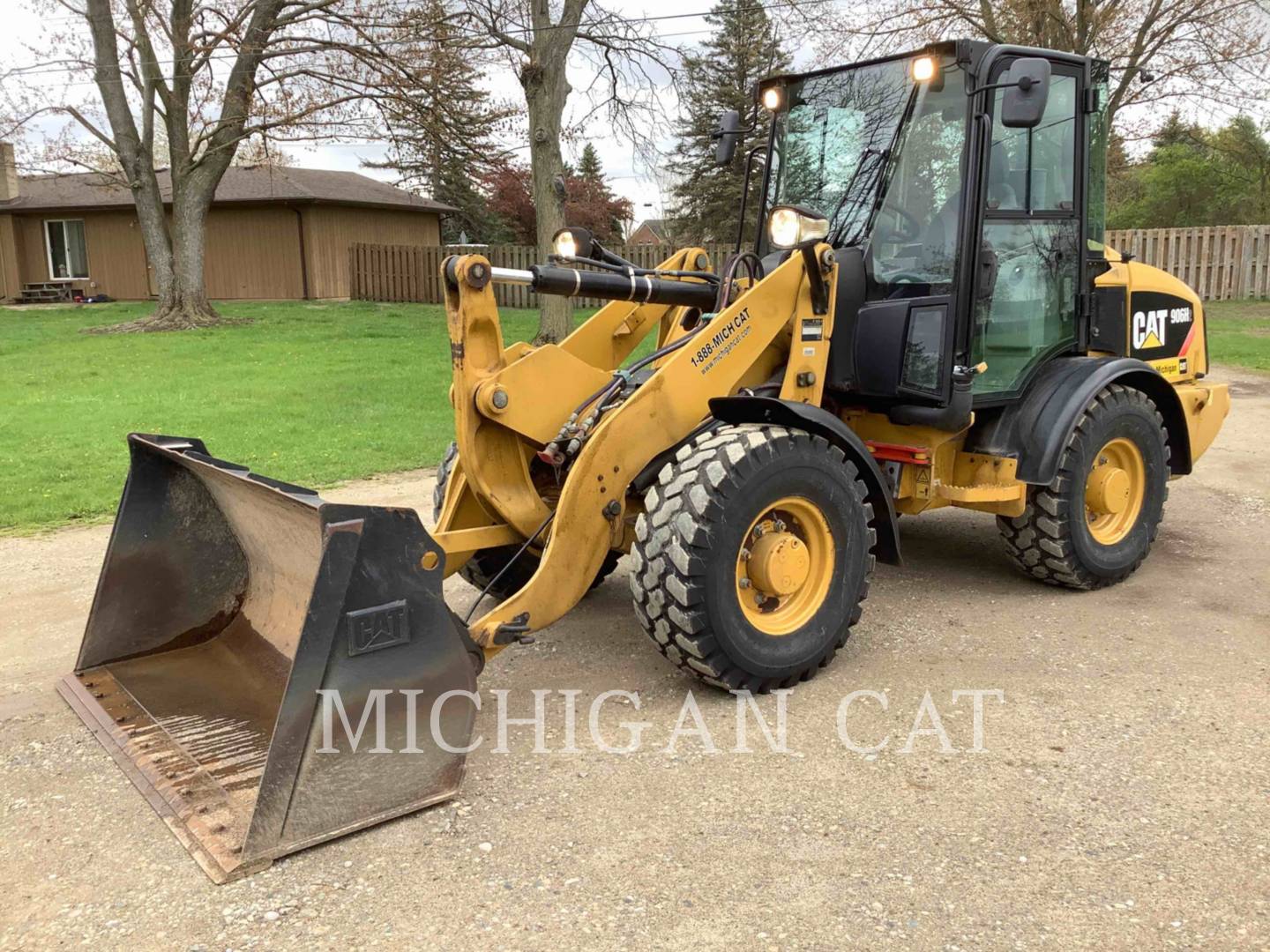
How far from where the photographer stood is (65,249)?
3053cm

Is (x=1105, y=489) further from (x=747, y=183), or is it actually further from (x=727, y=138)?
(x=727, y=138)

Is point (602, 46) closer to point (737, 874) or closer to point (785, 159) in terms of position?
point (785, 159)

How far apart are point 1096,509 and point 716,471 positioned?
2604 millimetres

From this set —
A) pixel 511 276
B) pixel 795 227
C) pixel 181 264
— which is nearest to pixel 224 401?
pixel 511 276

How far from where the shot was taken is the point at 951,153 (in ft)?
15.6

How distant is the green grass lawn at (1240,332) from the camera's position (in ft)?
47.9

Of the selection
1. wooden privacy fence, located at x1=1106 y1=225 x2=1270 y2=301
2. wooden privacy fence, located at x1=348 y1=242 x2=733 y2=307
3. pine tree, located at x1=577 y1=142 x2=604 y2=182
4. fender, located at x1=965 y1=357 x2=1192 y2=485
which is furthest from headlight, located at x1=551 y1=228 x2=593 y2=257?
pine tree, located at x1=577 y1=142 x2=604 y2=182

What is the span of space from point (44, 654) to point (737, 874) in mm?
3363

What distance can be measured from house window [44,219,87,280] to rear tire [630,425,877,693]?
3123cm

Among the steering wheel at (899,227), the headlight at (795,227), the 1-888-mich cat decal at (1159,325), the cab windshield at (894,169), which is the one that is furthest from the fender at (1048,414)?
the headlight at (795,227)

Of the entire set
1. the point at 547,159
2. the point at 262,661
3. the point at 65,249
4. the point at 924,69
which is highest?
the point at 547,159

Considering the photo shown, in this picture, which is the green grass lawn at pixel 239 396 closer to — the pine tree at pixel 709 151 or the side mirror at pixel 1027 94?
the side mirror at pixel 1027 94

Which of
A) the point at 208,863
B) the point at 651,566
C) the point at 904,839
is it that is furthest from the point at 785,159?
the point at 208,863

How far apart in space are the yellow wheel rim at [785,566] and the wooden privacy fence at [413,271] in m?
20.7
